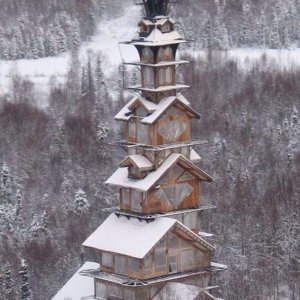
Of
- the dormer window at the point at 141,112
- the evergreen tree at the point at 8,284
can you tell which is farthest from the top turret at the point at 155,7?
the evergreen tree at the point at 8,284

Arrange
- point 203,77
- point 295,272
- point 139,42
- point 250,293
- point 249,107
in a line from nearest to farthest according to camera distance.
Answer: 1. point 139,42
2. point 250,293
3. point 295,272
4. point 249,107
5. point 203,77

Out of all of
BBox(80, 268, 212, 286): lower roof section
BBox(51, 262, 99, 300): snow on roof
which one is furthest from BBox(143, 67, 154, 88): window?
BBox(51, 262, 99, 300): snow on roof

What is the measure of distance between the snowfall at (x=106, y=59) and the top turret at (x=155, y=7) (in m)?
64.6

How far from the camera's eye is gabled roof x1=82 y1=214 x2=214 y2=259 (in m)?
47.7

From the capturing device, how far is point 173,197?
4884 centimetres

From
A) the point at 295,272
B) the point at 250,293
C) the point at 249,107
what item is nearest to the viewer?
the point at 250,293

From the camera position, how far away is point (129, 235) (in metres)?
48.6

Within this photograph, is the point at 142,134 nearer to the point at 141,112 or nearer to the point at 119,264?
the point at 141,112

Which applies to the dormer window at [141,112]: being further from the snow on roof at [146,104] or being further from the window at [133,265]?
the window at [133,265]

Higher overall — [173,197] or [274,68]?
[173,197]

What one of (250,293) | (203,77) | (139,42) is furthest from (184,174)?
(203,77)

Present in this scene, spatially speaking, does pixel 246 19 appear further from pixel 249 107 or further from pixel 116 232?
pixel 116 232

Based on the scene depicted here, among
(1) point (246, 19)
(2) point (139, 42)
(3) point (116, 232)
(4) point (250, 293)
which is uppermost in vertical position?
(2) point (139, 42)

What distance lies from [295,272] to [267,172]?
25.5 meters
